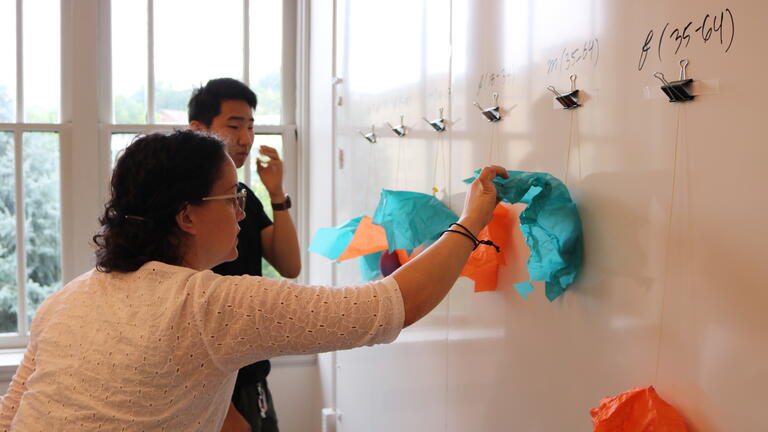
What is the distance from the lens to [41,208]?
9.95 ft

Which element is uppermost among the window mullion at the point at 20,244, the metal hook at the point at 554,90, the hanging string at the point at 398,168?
the metal hook at the point at 554,90

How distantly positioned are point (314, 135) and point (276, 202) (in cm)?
118

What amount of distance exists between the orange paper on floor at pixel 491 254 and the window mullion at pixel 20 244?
2417mm

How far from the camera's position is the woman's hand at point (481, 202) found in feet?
3.24

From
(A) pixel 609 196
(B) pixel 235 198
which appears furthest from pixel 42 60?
(A) pixel 609 196

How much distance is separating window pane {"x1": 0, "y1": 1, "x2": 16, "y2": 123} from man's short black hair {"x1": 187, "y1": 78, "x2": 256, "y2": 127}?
66.4 inches

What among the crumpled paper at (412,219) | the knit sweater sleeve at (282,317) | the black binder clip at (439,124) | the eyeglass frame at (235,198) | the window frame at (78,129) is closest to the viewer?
the knit sweater sleeve at (282,317)

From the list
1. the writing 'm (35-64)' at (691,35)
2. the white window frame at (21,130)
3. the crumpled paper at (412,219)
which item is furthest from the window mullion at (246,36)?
the writing 'm (35-64)' at (691,35)

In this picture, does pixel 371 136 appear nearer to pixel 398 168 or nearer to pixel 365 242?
pixel 398 168

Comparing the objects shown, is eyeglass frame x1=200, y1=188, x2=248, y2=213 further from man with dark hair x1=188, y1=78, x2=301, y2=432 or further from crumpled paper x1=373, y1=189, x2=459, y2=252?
man with dark hair x1=188, y1=78, x2=301, y2=432

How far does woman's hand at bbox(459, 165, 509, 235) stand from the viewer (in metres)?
0.99

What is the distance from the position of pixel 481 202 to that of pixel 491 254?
279mm

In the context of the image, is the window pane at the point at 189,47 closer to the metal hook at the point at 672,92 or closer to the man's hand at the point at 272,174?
the man's hand at the point at 272,174

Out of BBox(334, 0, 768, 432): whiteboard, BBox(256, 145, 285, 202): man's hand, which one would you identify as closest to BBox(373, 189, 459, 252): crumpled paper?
BBox(334, 0, 768, 432): whiteboard
